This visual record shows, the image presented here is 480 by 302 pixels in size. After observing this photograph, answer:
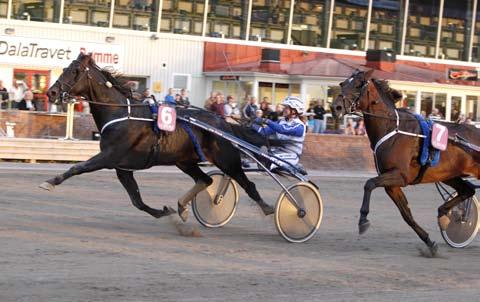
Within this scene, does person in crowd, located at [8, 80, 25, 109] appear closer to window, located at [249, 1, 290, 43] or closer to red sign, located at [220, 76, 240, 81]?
red sign, located at [220, 76, 240, 81]

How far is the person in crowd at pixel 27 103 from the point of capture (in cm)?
2202

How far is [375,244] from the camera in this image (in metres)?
11.1

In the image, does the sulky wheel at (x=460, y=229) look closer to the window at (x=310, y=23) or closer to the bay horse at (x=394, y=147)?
the bay horse at (x=394, y=147)

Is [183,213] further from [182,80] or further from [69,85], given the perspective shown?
[182,80]

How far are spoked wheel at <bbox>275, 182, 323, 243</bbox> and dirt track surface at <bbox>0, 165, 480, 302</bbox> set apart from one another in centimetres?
19

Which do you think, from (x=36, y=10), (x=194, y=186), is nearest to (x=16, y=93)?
(x=36, y=10)

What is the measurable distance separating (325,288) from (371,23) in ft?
94.3

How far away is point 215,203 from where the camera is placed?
1167cm

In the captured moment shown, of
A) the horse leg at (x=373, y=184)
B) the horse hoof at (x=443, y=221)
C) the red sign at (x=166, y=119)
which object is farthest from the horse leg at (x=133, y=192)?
the horse hoof at (x=443, y=221)

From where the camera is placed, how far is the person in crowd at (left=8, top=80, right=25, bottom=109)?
23.0 m

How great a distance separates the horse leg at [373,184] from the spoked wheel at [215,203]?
221 cm

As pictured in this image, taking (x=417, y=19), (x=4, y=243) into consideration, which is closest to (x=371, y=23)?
(x=417, y=19)

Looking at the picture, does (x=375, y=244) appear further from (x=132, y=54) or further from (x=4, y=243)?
(x=132, y=54)

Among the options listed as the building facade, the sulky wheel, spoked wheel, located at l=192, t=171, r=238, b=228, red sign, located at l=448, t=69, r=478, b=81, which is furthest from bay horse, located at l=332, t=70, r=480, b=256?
red sign, located at l=448, t=69, r=478, b=81
